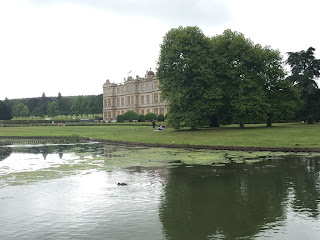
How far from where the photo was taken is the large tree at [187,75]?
4356 cm

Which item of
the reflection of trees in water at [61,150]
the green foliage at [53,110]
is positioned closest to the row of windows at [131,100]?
the green foliage at [53,110]

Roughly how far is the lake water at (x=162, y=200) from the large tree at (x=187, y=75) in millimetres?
23055

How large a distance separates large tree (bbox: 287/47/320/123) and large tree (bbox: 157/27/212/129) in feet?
51.9

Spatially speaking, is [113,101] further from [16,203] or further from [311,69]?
[16,203]

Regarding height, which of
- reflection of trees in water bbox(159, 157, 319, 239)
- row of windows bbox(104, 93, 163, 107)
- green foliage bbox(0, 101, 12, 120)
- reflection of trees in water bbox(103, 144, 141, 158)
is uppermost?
row of windows bbox(104, 93, 163, 107)

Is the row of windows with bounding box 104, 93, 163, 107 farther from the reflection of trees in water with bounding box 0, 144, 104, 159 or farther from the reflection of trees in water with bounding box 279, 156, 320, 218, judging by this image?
the reflection of trees in water with bounding box 279, 156, 320, 218

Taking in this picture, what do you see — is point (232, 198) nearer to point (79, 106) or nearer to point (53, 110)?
point (79, 106)

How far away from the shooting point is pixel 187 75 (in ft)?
149

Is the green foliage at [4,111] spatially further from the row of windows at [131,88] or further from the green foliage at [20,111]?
the green foliage at [20,111]

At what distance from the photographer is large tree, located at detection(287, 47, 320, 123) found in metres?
52.4

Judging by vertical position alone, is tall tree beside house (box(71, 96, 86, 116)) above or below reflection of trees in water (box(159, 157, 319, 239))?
above

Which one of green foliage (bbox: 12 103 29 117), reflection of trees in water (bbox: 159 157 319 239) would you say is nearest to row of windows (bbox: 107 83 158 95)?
green foliage (bbox: 12 103 29 117)

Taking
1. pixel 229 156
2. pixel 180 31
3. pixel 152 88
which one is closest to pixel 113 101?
pixel 152 88

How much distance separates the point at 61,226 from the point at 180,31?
4026 cm
